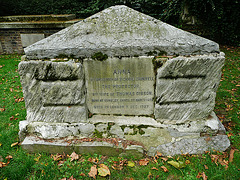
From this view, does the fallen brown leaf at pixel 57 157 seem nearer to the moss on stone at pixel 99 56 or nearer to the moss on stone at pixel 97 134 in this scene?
the moss on stone at pixel 97 134

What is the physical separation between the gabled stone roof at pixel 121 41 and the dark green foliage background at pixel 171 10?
5.35 m

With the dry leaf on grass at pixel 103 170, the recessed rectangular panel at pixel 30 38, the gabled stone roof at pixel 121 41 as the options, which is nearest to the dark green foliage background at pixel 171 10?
the recessed rectangular panel at pixel 30 38

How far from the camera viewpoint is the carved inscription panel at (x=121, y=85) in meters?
2.15

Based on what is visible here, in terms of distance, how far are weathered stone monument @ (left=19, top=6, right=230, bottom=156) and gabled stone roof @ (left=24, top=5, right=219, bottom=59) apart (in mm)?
12

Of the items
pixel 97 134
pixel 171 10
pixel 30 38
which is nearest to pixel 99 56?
pixel 97 134

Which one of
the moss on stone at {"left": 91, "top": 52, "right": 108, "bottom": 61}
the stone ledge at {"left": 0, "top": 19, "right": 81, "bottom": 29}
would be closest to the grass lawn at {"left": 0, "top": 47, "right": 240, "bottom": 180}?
the moss on stone at {"left": 91, "top": 52, "right": 108, "bottom": 61}

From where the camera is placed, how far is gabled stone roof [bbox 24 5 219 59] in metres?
2.07

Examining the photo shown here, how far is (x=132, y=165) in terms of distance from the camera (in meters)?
2.10

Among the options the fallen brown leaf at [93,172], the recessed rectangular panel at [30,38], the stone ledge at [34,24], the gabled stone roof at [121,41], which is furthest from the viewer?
the recessed rectangular panel at [30,38]

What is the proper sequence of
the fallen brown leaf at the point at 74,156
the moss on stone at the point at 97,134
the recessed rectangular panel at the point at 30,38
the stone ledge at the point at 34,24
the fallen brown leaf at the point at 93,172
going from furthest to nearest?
the recessed rectangular panel at the point at 30,38 → the stone ledge at the point at 34,24 → the moss on stone at the point at 97,134 → the fallen brown leaf at the point at 74,156 → the fallen brown leaf at the point at 93,172

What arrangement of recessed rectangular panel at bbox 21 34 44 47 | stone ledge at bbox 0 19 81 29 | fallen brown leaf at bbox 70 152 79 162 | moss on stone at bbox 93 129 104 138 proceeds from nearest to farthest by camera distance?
fallen brown leaf at bbox 70 152 79 162
moss on stone at bbox 93 129 104 138
stone ledge at bbox 0 19 81 29
recessed rectangular panel at bbox 21 34 44 47

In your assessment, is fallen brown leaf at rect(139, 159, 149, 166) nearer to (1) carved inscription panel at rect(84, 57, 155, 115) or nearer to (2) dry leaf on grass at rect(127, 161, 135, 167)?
(2) dry leaf on grass at rect(127, 161, 135, 167)

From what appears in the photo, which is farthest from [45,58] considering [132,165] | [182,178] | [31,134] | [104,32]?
[182,178]

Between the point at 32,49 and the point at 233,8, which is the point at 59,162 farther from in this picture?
the point at 233,8
